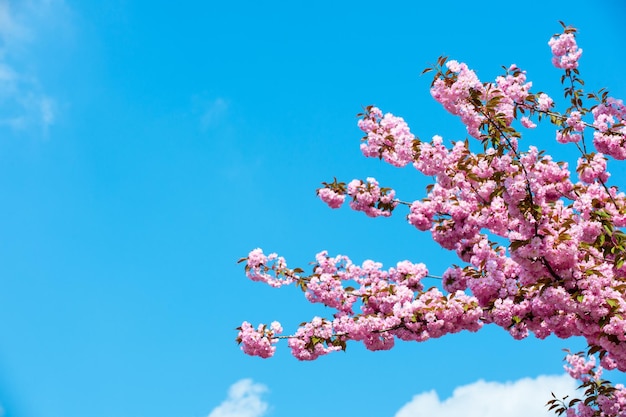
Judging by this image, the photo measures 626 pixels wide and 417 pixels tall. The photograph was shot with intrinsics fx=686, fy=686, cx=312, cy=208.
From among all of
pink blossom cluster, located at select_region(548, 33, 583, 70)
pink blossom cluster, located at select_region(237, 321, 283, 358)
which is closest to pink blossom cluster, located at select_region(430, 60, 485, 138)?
pink blossom cluster, located at select_region(548, 33, 583, 70)

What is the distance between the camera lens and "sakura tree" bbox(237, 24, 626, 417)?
6969 millimetres

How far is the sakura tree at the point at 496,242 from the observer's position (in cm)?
697

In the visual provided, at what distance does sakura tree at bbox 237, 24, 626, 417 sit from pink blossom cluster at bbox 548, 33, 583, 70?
14 millimetres

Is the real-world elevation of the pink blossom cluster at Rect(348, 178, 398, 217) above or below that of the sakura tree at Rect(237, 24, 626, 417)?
above

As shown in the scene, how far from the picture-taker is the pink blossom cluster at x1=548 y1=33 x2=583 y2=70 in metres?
9.31

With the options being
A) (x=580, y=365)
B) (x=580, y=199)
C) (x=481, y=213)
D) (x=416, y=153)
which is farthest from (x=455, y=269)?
(x=580, y=365)

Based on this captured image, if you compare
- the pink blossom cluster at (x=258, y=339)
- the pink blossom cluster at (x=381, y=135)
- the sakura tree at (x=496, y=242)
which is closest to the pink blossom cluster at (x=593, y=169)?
the sakura tree at (x=496, y=242)

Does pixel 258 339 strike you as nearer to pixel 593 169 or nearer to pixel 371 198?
pixel 371 198

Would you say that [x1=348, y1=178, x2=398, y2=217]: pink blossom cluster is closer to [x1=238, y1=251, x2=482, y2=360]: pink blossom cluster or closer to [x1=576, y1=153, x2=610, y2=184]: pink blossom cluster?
[x1=238, y1=251, x2=482, y2=360]: pink blossom cluster

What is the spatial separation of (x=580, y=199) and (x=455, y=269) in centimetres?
226

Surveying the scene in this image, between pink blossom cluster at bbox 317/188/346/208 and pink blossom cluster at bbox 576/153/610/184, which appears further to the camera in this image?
pink blossom cluster at bbox 317/188/346/208

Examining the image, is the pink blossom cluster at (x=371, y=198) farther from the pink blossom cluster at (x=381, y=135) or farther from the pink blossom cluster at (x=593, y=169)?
the pink blossom cluster at (x=593, y=169)

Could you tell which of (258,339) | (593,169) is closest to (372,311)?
(258,339)

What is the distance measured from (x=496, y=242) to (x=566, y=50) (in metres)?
2.82
